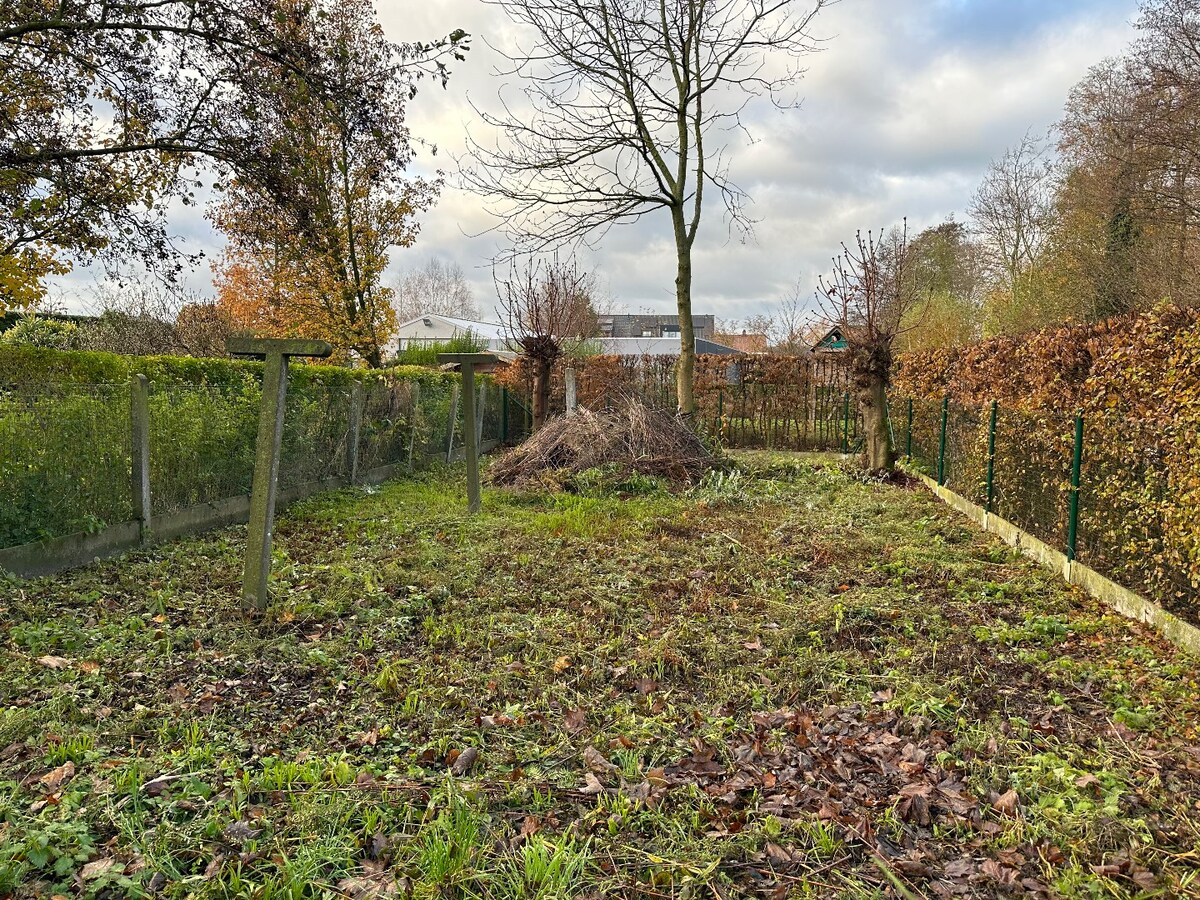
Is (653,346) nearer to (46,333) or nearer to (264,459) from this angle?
(46,333)

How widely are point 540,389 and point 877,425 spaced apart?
7361mm

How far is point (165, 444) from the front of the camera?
6.91 m

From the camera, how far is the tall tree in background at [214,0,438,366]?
8.43 m

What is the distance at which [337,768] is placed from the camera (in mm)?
2869

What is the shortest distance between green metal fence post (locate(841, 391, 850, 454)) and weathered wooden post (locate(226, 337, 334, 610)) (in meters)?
13.1

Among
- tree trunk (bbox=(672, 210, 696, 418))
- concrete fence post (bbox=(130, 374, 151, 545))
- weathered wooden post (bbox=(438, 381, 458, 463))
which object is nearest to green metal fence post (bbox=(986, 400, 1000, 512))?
tree trunk (bbox=(672, 210, 696, 418))

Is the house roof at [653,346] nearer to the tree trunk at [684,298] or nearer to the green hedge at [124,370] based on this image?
the tree trunk at [684,298]

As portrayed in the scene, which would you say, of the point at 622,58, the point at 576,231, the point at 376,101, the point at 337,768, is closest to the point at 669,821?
the point at 337,768

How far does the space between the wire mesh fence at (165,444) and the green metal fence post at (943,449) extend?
821 cm

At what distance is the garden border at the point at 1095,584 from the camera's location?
4.39m

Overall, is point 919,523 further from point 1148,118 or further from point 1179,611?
point 1148,118

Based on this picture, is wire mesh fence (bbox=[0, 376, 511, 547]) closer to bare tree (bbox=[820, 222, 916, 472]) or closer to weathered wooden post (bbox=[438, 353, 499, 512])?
weathered wooden post (bbox=[438, 353, 499, 512])

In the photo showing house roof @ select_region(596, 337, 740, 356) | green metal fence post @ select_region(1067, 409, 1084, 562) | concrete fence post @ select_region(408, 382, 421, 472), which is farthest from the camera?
house roof @ select_region(596, 337, 740, 356)

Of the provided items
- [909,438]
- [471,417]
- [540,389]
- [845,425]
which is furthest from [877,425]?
[540,389]
